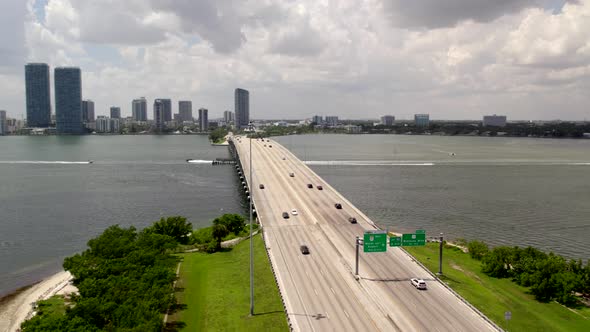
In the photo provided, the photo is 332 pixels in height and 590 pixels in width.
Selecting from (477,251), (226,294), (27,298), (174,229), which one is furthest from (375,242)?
(27,298)

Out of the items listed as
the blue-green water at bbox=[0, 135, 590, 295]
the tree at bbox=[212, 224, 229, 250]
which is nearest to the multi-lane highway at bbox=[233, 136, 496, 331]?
the tree at bbox=[212, 224, 229, 250]

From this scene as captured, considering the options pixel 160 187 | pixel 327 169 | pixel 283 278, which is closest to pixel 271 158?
pixel 327 169

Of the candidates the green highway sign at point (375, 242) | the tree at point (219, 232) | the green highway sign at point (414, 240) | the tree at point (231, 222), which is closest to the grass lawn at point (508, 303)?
the green highway sign at point (414, 240)

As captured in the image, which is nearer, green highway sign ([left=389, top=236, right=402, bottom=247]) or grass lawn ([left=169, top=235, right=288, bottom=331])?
grass lawn ([left=169, top=235, right=288, bottom=331])

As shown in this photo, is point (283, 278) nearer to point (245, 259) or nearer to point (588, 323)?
point (245, 259)

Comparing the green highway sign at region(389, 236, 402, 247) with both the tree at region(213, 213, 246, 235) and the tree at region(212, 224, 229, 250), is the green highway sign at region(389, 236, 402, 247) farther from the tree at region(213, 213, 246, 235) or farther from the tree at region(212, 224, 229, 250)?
the tree at region(213, 213, 246, 235)

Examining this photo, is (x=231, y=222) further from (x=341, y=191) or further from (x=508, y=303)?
(x=341, y=191)
